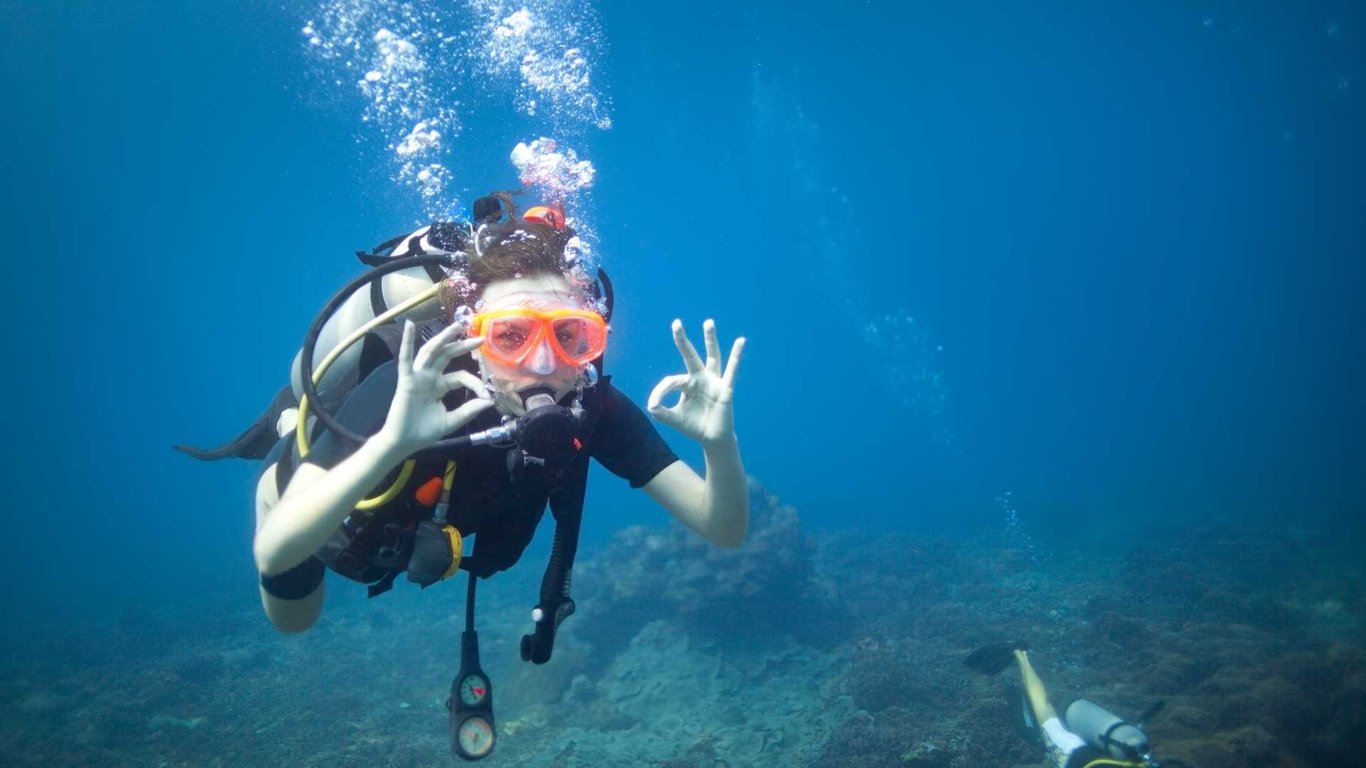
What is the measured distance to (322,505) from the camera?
207cm

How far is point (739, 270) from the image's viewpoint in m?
71.9

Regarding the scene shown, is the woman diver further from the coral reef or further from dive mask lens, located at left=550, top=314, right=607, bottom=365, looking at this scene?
the coral reef

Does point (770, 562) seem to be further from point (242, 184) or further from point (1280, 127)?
point (1280, 127)

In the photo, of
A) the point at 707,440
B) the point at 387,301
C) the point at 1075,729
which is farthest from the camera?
the point at 1075,729

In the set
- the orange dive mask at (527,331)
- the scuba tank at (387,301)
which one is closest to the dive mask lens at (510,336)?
the orange dive mask at (527,331)

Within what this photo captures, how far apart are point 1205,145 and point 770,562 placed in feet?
253

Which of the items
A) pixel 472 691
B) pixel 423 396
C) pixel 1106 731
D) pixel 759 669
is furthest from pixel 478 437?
pixel 759 669

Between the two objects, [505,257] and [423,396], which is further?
[505,257]

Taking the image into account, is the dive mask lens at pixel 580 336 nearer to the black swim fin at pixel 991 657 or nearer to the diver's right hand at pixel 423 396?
the diver's right hand at pixel 423 396

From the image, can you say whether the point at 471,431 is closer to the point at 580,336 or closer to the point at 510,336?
the point at 510,336

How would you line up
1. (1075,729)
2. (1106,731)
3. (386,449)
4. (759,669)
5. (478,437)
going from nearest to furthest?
(386,449) < (478,437) < (1106,731) < (1075,729) < (759,669)

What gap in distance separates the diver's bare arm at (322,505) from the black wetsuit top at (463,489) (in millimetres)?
301

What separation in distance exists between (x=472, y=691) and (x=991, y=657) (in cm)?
822

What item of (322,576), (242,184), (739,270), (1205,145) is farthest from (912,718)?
(1205,145)
